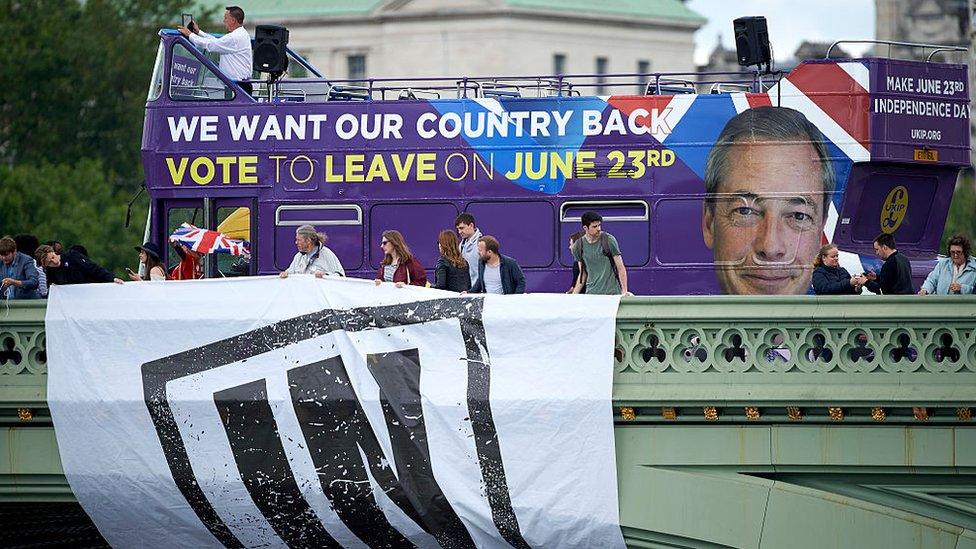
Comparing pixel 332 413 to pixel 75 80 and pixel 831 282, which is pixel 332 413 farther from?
pixel 75 80

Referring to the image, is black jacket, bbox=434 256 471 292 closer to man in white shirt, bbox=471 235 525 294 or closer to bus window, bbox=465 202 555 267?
man in white shirt, bbox=471 235 525 294

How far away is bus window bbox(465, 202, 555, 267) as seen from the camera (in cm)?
2536

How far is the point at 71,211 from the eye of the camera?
229ft

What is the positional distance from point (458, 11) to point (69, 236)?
62.7 meters

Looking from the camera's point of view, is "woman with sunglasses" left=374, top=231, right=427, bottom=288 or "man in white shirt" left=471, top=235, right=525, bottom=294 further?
"woman with sunglasses" left=374, top=231, right=427, bottom=288

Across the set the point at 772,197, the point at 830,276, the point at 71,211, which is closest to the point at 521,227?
the point at 772,197

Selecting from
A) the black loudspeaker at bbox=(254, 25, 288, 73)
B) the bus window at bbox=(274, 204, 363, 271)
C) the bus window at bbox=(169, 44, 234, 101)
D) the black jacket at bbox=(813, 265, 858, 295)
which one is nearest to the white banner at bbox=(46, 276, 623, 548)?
the black jacket at bbox=(813, 265, 858, 295)

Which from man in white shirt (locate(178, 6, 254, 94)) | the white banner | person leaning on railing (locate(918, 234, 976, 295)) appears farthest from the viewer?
man in white shirt (locate(178, 6, 254, 94))

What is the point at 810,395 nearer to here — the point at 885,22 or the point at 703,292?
the point at 703,292

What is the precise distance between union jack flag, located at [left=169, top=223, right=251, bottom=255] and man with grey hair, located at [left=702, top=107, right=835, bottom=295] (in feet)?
19.2

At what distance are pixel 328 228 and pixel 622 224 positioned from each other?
3587 mm

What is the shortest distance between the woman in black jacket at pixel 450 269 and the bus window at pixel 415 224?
190 inches

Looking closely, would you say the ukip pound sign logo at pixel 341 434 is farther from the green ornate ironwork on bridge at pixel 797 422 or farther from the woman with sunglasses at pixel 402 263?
the woman with sunglasses at pixel 402 263

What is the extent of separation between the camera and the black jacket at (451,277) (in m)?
20.6
